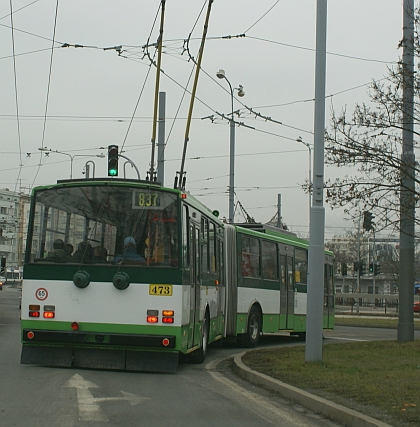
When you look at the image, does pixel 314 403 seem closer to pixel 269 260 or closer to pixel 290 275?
pixel 269 260

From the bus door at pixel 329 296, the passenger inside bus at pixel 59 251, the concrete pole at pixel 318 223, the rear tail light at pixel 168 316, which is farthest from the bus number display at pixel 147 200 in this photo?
the bus door at pixel 329 296

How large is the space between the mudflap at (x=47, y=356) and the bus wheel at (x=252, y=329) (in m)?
7.18

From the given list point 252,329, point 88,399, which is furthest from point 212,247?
point 88,399

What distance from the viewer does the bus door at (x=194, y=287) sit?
12695 millimetres

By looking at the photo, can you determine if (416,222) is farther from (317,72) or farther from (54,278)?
(54,278)

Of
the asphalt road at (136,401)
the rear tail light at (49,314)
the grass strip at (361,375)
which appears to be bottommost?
the asphalt road at (136,401)

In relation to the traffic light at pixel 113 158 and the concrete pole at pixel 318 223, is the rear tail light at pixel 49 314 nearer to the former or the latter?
the concrete pole at pixel 318 223

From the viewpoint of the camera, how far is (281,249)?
68.5ft

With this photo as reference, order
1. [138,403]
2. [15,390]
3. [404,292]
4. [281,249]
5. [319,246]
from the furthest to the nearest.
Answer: [281,249], [404,292], [319,246], [15,390], [138,403]

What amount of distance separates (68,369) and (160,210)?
2.89 meters

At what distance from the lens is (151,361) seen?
39.0 ft

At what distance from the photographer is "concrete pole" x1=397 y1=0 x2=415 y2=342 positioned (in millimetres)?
16516

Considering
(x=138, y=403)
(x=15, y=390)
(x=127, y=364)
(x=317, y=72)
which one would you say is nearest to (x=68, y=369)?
(x=127, y=364)

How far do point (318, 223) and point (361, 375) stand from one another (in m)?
2.93
